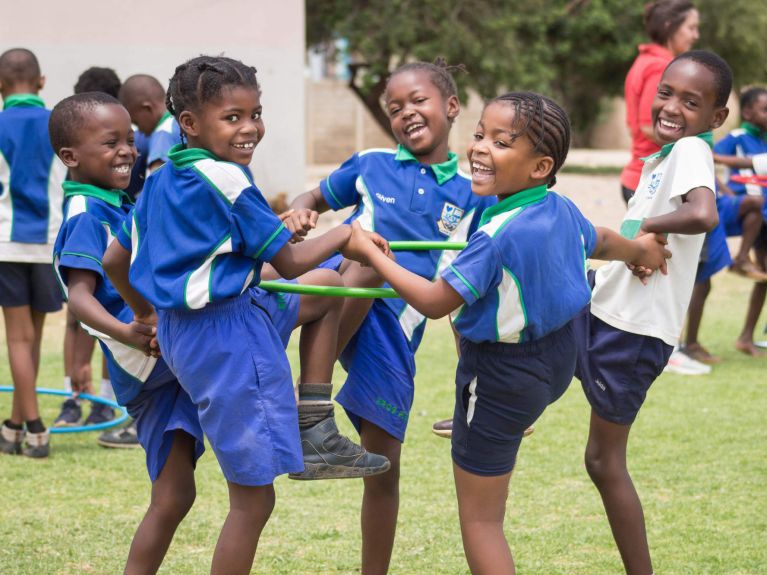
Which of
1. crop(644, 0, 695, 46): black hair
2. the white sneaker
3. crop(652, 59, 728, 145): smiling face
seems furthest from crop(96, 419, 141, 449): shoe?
crop(644, 0, 695, 46): black hair

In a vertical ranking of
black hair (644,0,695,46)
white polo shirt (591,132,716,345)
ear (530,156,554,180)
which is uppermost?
black hair (644,0,695,46)

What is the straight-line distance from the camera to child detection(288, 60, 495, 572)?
Result: 13.4 feet

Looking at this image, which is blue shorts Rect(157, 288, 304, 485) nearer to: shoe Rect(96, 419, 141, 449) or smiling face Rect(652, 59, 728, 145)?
smiling face Rect(652, 59, 728, 145)

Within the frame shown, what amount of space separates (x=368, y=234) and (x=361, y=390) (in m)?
0.83

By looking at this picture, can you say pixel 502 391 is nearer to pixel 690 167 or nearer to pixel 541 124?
pixel 541 124

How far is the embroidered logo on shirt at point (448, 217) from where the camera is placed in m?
4.12

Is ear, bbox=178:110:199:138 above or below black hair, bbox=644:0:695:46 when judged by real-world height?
below

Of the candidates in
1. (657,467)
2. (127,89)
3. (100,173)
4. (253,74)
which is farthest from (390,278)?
(127,89)

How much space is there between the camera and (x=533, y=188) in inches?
134

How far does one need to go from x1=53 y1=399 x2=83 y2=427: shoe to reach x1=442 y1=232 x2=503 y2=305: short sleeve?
15.7ft

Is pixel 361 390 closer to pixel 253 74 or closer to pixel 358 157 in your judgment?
pixel 358 157

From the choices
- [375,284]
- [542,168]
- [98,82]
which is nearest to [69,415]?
[98,82]

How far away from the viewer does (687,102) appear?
414 centimetres

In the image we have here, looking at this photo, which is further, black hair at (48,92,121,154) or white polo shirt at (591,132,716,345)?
black hair at (48,92,121,154)
